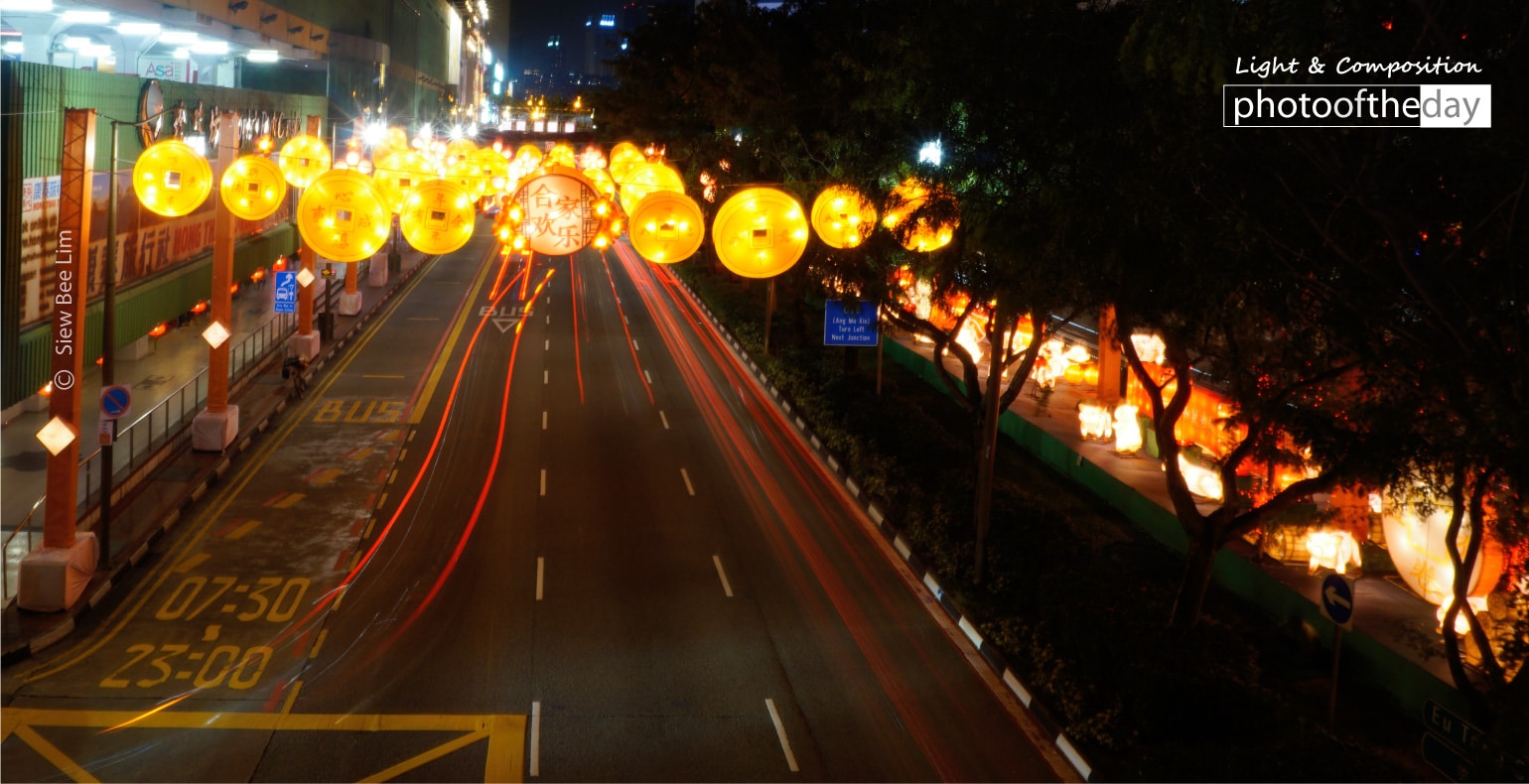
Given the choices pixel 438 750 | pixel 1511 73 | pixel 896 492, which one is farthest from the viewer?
pixel 896 492

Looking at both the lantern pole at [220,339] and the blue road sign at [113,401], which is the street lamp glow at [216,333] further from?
the blue road sign at [113,401]

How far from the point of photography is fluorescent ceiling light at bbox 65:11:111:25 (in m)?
35.7

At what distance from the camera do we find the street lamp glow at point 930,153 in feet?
47.9

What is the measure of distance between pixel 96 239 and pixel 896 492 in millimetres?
16583

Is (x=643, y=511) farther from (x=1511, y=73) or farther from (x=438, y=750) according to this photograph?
(x=1511, y=73)

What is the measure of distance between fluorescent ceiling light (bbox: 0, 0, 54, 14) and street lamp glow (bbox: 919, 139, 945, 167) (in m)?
31.5

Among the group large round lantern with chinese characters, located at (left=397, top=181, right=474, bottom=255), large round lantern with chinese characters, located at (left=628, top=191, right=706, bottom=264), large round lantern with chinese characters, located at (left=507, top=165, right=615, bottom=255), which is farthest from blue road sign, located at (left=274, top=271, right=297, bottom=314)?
large round lantern with chinese characters, located at (left=628, top=191, right=706, bottom=264)

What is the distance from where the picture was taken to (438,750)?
11.2 metres

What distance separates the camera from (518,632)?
1431cm

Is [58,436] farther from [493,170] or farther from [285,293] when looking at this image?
[285,293]

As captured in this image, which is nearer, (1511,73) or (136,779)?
(1511,73)

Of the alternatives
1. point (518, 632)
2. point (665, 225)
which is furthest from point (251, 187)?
point (518, 632)

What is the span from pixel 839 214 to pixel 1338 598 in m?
7.24

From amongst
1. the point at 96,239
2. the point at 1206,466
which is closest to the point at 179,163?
the point at 96,239
